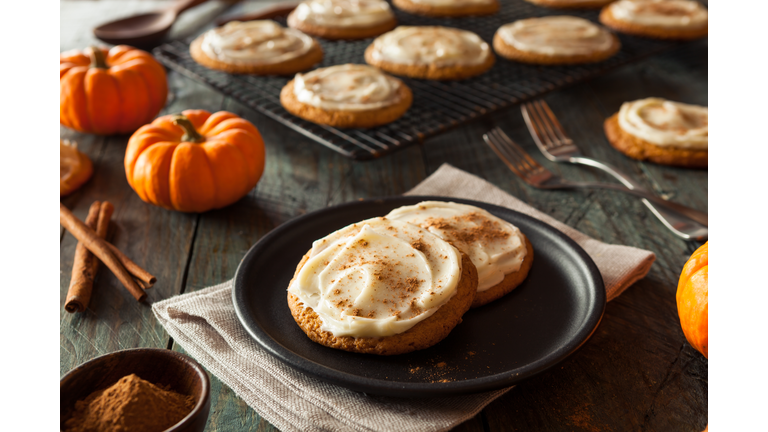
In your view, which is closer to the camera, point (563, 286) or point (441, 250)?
point (441, 250)

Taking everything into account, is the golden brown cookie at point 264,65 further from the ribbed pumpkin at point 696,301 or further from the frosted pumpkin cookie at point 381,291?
the ribbed pumpkin at point 696,301

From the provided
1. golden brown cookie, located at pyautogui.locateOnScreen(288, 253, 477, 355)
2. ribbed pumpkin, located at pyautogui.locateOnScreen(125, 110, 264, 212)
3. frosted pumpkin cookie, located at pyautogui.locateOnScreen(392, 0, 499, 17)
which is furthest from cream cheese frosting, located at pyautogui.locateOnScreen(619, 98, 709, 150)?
ribbed pumpkin, located at pyautogui.locateOnScreen(125, 110, 264, 212)

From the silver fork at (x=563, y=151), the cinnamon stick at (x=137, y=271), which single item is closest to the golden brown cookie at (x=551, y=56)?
the silver fork at (x=563, y=151)

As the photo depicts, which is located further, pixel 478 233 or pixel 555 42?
pixel 555 42

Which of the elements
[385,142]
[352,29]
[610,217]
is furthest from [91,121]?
[610,217]

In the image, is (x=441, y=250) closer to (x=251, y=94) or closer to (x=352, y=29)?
(x=251, y=94)

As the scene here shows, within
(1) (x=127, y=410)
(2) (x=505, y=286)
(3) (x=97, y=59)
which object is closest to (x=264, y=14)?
(3) (x=97, y=59)

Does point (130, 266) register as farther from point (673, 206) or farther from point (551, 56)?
point (551, 56)

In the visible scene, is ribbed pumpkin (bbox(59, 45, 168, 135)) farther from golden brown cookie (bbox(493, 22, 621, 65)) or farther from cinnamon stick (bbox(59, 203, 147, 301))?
golden brown cookie (bbox(493, 22, 621, 65))

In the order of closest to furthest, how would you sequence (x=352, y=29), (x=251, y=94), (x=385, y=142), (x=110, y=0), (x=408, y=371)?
(x=408, y=371) → (x=385, y=142) → (x=251, y=94) → (x=352, y=29) → (x=110, y=0)
